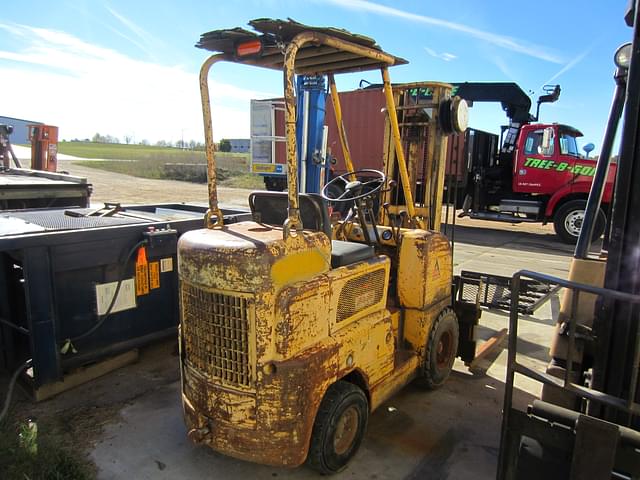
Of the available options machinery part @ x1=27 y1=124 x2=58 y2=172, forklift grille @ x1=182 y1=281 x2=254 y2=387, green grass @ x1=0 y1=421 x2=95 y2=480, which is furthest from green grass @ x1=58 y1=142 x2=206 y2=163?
forklift grille @ x1=182 y1=281 x2=254 y2=387

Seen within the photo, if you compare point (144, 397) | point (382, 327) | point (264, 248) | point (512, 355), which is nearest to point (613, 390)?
point (512, 355)

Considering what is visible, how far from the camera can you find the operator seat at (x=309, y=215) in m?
2.74

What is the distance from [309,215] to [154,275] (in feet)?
7.33

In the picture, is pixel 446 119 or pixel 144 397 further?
pixel 446 119

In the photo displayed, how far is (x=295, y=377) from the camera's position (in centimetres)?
239

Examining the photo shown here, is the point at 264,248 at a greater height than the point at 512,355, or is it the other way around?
the point at 264,248

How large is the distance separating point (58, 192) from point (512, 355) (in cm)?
671

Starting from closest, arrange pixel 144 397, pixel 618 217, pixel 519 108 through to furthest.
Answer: pixel 618 217 < pixel 144 397 < pixel 519 108

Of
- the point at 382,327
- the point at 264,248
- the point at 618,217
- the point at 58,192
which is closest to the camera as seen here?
the point at 618,217

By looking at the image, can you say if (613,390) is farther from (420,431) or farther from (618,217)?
(420,431)

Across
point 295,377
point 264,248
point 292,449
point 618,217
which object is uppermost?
point 618,217

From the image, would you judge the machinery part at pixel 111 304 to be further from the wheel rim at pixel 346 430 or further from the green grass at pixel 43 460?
the wheel rim at pixel 346 430

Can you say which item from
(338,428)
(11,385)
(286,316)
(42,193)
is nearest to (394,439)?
(338,428)

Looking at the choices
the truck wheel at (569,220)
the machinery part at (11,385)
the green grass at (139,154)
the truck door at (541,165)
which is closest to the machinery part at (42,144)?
the machinery part at (11,385)
